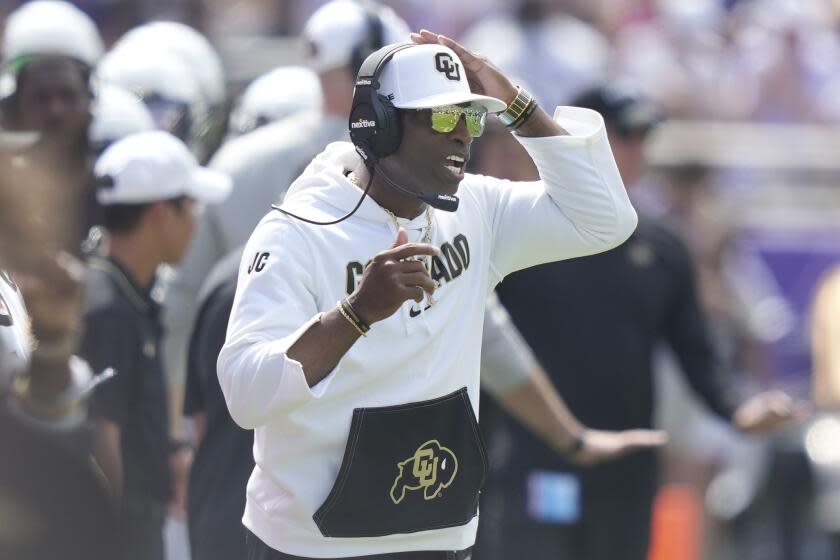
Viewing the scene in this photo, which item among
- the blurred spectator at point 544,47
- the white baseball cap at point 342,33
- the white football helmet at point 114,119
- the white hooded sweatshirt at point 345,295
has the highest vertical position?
the white hooded sweatshirt at point 345,295

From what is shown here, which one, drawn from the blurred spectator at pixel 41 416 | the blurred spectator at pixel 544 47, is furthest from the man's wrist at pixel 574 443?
the blurred spectator at pixel 544 47

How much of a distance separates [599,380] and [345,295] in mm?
2834

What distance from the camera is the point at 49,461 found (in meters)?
2.31

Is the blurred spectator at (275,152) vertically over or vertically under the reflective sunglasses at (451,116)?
under

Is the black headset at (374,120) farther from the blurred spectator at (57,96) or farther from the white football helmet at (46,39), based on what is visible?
the white football helmet at (46,39)

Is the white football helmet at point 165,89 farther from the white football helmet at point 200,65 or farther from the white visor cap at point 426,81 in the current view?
the white visor cap at point 426,81

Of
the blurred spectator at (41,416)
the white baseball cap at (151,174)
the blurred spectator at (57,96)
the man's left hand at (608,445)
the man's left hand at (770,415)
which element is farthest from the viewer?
the blurred spectator at (57,96)

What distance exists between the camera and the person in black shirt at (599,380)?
6633mm

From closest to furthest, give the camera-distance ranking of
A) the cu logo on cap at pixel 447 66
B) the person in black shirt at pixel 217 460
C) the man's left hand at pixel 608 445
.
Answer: the cu logo on cap at pixel 447 66 < the person in black shirt at pixel 217 460 < the man's left hand at pixel 608 445

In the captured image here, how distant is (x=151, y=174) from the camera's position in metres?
6.09

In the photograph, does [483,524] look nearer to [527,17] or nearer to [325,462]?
[325,462]

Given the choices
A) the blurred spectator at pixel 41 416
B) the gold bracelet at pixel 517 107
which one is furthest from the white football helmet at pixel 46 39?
the blurred spectator at pixel 41 416

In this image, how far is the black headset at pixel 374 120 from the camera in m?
4.01

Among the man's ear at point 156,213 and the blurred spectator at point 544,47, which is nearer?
the man's ear at point 156,213
